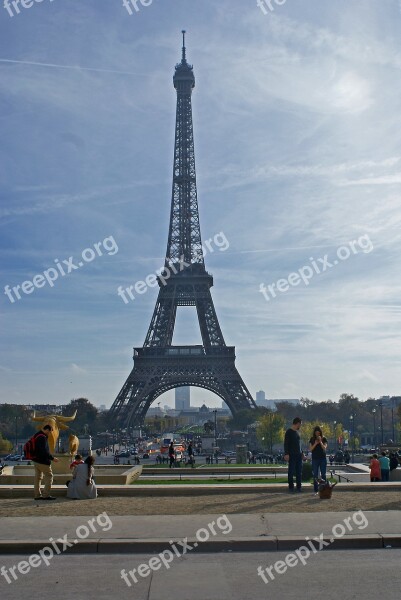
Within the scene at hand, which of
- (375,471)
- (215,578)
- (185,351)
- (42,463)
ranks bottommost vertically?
(215,578)

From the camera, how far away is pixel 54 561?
408 inches

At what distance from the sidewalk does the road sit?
243 mm

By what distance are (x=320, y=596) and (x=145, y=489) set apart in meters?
9.29

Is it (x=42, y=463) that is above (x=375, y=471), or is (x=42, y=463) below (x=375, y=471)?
above

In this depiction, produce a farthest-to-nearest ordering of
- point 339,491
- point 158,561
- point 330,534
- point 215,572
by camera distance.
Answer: point 339,491 → point 330,534 → point 158,561 → point 215,572

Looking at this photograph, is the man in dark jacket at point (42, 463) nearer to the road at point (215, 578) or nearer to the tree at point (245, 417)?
the road at point (215, 578)

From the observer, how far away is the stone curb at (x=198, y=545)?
1085cm

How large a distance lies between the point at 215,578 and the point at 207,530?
9.02 feet

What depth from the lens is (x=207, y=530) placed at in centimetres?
1185

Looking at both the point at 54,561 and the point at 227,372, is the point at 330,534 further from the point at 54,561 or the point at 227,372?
the point at 227,372

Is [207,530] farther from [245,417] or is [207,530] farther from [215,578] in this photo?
[245,417]

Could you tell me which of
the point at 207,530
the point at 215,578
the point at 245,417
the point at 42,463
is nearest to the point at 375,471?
the point at 42,463

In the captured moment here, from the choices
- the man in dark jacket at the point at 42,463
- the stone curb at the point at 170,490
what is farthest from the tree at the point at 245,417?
the man in dark jacket at the point at 42,463

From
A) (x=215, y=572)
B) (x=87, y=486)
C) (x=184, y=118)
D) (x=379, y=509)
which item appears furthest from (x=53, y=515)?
(x=184, y=118)
